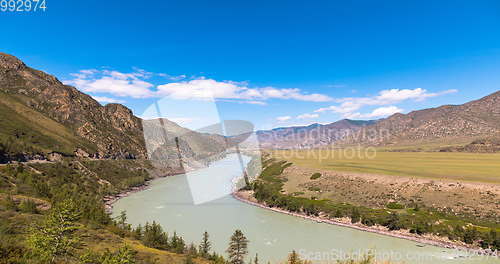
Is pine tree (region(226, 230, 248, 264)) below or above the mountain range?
below

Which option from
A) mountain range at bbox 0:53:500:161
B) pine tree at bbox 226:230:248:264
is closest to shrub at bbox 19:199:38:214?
pine tree at bbox 226:230:248:264

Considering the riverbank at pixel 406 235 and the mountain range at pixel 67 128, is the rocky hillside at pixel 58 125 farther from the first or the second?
the riverbank at pixel 406 235

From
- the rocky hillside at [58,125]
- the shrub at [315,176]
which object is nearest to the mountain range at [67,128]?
the rocky hillside at [58,125]

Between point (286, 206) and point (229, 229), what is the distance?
1823 cm

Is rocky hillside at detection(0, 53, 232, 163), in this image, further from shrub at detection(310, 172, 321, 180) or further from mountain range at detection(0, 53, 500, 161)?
shrub at detection(310, 172, 321, 180)

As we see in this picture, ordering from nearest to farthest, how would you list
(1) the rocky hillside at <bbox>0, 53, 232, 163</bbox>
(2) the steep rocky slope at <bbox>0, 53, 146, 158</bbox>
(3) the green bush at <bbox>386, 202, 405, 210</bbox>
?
(3) the green bush at <bbox>386, 202, 405, 210</bbox> → (1) the rocky hillside at <bbox>0, 53, 232, 163</bbox> → (2) the steep rocky slope at <bbox>0, 53, 146, 158</bbox>

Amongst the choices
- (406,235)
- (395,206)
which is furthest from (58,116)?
(406,235)

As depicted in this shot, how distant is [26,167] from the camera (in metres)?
73.1

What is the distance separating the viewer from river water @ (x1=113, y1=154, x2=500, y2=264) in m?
35.1

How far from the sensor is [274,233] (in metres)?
44.7

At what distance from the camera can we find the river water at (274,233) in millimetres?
35125

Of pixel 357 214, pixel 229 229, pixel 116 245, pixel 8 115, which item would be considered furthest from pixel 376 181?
pixel 8 115

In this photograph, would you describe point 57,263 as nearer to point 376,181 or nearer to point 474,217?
point 474,217

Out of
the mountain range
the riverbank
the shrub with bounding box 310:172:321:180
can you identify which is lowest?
the riverbank
